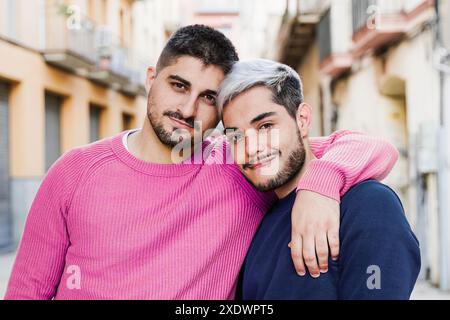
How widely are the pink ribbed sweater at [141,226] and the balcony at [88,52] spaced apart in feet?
30.4

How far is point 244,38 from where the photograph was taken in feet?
109

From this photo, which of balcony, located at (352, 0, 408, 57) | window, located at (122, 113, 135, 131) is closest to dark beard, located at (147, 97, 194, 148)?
balcony, located at (352, 0, 408, 57)

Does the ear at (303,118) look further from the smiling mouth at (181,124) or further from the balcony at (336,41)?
the balcony at (336,41)

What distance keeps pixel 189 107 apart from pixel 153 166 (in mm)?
189

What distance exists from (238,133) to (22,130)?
8.65m

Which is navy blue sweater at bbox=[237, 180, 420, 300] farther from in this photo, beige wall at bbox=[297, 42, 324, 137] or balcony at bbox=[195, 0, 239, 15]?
balcony at bbox=[195, 0, 239, 15]

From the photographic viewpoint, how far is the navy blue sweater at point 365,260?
1.36 metres

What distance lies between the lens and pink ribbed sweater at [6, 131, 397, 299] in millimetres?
1662

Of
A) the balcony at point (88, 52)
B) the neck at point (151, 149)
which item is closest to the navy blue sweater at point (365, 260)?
the neck at point (151, 149)

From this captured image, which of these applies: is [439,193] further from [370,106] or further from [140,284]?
[140,284]

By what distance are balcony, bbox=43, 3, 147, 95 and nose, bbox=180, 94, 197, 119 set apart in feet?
30.4

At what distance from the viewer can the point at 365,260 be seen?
1.37 metres

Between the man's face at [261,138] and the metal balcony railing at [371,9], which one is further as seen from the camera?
the metal balcony railing at [371,9]
